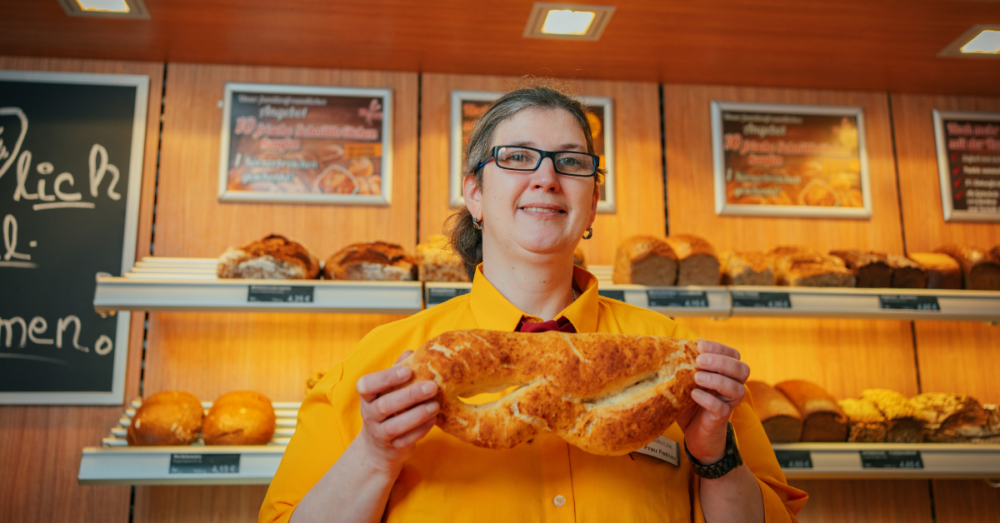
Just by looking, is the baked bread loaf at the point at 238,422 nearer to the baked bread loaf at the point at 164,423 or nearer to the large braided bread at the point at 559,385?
the baked bread loaf at the point at 164,423

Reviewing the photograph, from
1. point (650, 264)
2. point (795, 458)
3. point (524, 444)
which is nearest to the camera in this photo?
point (524, 444)

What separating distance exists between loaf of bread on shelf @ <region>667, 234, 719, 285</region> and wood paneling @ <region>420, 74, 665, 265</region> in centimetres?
47

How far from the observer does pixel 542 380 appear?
1.08 metres

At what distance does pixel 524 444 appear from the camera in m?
1.22

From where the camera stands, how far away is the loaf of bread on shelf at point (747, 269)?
2.73 m

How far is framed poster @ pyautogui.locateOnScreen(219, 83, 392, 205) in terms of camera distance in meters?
2.96

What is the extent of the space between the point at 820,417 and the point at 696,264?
0.82 m

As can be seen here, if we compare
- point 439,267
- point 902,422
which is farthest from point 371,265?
point 902,422

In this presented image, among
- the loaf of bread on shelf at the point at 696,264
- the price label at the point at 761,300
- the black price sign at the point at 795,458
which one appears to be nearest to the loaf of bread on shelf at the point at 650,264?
the loaf of bread on shelf at the point at 696,264

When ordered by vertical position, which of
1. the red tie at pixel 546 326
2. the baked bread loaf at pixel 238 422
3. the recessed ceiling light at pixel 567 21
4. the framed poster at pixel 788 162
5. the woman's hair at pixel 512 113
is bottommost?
the baked bread loaf at pixel 238 422

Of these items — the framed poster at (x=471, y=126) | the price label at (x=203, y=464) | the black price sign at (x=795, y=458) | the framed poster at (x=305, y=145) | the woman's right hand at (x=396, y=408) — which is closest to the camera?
the woman's right hand at (x=396, y=408)

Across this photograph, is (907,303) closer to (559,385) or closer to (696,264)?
(696,264)

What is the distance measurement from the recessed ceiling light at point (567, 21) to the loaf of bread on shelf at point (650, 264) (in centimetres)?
94

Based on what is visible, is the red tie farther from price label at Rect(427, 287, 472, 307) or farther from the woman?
price label at Rect(427, 287, 472, 307)
